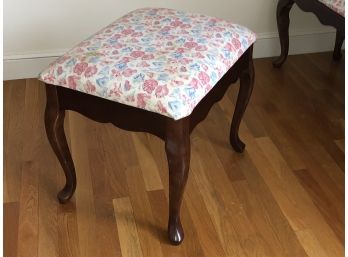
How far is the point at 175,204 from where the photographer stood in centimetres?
136

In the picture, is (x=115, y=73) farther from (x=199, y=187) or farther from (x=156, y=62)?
(x=199, y=187)

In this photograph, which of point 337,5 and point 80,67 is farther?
point 337,5

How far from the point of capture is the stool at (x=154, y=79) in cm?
122

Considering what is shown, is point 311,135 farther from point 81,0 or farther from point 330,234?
point 81,0

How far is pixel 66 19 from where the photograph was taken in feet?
7.36

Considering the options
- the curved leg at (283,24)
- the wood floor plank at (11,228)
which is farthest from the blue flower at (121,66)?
the curved leg at (283,24)

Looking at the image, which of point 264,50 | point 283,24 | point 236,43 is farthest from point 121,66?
point 264,50

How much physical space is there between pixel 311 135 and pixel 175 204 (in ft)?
2.42

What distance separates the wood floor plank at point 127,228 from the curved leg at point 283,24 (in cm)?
112

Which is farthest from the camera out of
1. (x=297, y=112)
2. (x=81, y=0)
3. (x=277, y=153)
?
(x=81, y=0)

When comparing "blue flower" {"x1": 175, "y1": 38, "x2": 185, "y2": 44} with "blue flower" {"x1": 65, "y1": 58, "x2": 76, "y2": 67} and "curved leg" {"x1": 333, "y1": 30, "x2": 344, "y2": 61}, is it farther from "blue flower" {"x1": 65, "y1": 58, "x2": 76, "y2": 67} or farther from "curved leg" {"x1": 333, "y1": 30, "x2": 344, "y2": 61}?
"curved leg" {"x1": 333, "y1": 30, "x2": 344, "y2": 61}

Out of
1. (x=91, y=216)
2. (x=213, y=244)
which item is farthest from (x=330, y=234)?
(x=91, y=216)

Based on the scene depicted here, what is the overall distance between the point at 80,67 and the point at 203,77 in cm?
31

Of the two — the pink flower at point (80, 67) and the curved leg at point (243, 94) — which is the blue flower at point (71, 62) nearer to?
the pink flower at point (80, 67)
